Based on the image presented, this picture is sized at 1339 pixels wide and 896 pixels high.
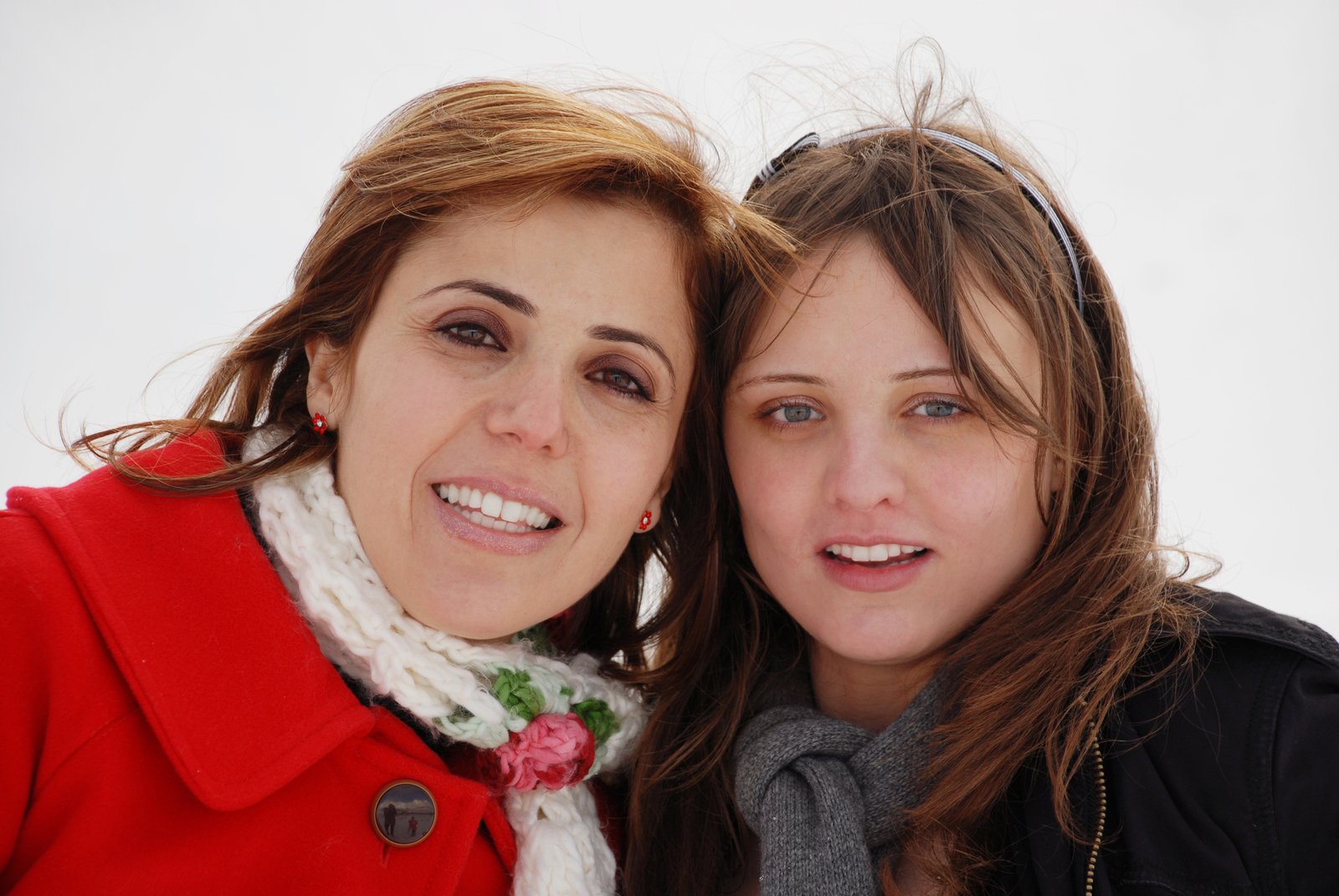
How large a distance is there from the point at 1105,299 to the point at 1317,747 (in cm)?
101

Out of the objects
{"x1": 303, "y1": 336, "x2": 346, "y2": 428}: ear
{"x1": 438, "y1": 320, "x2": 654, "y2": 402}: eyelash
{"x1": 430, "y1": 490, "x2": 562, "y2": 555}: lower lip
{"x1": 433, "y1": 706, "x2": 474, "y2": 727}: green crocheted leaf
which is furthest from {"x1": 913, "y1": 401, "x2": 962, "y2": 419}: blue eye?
{"x1": 303, "y1": 336, "x2": 346, "y2": 428}: ear

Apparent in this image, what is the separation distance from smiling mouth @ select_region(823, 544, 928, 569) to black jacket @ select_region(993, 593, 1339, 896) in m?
0.47

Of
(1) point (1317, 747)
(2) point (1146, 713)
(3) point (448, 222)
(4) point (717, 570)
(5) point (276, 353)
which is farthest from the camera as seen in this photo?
(4) point (717, 570)

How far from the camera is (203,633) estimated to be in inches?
74.4

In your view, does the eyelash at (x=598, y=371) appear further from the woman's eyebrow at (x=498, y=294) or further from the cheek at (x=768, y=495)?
the cheek at (x=768, y=495)

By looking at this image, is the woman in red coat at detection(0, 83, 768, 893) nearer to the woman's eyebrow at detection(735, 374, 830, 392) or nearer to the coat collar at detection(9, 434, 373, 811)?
the coat collar at detection(9, 434, 373, 811)

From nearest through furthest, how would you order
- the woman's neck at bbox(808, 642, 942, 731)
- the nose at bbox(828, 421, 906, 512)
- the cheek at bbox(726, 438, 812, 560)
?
the nose at bbox(828, 421, 906, 512), the cheek at bbox(726, 438, 812, 560), the woman's neck at bbox(808, 642, 942, 731)

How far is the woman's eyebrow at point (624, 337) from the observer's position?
7.07 feet

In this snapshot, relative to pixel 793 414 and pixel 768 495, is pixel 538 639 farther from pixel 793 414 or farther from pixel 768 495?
pixel 793 414

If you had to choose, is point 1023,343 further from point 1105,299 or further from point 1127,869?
point 1127,869

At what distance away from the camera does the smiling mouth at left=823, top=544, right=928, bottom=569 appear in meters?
2.22

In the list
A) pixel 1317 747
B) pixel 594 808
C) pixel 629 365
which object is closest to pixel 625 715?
pixel 594 808

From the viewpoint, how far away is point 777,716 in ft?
7.85

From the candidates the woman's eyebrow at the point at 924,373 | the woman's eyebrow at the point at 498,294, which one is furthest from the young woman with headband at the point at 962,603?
the woman's eyebrow at the point at 498,294
